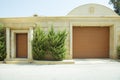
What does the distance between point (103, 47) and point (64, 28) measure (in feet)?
14.7

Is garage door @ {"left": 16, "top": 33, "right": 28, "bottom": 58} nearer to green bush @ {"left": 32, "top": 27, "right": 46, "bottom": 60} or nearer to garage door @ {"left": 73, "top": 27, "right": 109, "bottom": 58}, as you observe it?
green bush @ {"left": 32, "top": 27, "right": 46, "bottom": 60}

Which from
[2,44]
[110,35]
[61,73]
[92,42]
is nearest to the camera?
[61,73]

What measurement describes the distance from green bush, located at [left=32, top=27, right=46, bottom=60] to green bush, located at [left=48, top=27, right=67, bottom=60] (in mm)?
510

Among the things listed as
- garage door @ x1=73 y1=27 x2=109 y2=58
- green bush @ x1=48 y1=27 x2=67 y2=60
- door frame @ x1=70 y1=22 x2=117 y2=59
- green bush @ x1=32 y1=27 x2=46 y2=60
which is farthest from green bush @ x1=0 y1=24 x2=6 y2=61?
garage door @ x1=73 y1=27 x2=109 y2=58

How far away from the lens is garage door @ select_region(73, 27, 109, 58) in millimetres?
12562

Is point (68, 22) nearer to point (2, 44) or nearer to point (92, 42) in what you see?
point (92, 42)

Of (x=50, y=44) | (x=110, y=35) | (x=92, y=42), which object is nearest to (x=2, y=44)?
(x=50, y=44)

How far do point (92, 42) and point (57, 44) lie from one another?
162 inches

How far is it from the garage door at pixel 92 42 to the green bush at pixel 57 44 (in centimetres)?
260

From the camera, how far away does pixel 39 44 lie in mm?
10406

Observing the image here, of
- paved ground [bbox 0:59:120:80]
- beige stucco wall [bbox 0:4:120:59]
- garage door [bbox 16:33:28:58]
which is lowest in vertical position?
paved ground [bbox 0:59:120:80]

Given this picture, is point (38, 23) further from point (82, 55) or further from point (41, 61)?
point (82, 55)

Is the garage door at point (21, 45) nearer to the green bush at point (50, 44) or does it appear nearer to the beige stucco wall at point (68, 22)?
the beige stucco wall at point (68, 22)

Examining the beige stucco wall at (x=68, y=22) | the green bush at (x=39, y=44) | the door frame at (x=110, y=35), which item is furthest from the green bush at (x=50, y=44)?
the door frame at (x=110, y=35)
